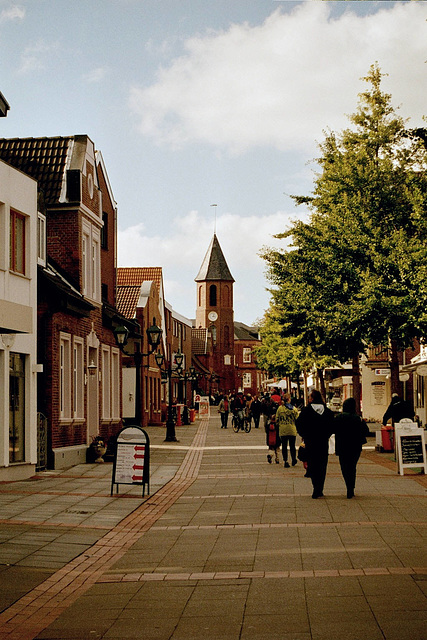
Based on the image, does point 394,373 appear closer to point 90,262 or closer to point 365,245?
point 365,245

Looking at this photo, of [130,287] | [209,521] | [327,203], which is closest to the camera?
[209,521]

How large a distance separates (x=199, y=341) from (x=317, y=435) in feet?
362

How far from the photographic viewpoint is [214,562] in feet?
30.6

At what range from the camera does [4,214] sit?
1883 cm

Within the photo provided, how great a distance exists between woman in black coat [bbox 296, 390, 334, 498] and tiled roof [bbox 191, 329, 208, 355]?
352 feet

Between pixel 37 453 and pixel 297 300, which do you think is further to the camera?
pixel 297 300

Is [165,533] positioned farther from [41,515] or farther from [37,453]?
[37,453]

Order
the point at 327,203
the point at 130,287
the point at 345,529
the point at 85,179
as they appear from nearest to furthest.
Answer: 1. the point at 345,529
2. the point at 85,179
3. the point at 327,203
4. the point at 130,287

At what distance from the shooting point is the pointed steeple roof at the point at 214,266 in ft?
454

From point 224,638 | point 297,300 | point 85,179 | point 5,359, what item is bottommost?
point 224,638

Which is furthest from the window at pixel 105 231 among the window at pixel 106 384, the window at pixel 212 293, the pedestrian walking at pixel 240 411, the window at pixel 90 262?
the window at pixel 212 293

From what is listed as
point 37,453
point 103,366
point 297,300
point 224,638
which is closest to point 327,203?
point 297,300

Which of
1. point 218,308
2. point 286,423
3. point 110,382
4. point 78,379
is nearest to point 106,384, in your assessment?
point 110,382

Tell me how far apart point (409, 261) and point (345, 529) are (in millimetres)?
18664
